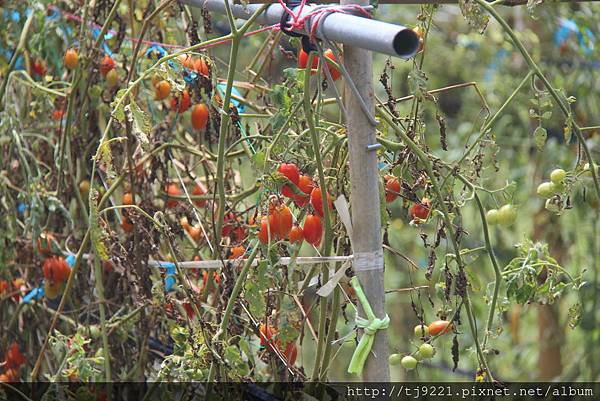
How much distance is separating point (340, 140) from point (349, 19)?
25cm

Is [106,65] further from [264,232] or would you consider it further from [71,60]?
[264,232]

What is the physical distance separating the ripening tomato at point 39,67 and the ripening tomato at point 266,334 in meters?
0.88

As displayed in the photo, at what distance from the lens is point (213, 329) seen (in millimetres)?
1196

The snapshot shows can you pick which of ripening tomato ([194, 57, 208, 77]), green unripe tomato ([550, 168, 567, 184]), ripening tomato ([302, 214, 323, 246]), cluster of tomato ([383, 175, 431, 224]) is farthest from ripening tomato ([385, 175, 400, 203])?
ripening tomato ([194, 57, 208, 77])

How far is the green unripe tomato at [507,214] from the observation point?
1.19 meters

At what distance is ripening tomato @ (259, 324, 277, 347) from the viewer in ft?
3.85

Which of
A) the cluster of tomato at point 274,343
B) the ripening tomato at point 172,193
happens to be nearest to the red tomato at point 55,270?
the ripening tomato at point 172,193

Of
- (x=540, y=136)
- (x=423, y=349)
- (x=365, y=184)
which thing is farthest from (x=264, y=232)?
(x=540, y=136)

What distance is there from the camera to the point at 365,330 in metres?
1.00

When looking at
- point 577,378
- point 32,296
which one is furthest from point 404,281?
point 32,296

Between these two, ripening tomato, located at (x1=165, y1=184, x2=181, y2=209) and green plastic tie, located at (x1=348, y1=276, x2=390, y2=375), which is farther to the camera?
ripening tomato, located at (x1=165, y1=184, x2=181, y2=209)

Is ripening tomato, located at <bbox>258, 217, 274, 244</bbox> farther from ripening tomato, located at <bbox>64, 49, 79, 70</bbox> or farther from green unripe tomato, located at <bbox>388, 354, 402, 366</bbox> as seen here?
ripening tomato, located at <bbox>64, 49, 79, 70</bbox>

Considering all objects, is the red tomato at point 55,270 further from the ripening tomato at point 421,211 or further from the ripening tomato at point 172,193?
the ripening tomato at point 421,211

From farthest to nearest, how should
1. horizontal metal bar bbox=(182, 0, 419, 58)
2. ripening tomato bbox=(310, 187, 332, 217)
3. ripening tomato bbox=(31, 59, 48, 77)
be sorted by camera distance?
ripening tomato bbox=(31, 59, 48, 77), ripening tomato bbox=(310, 187, 332, 217), horizontal metal bar bbox=(182, 0, 419, 58)
